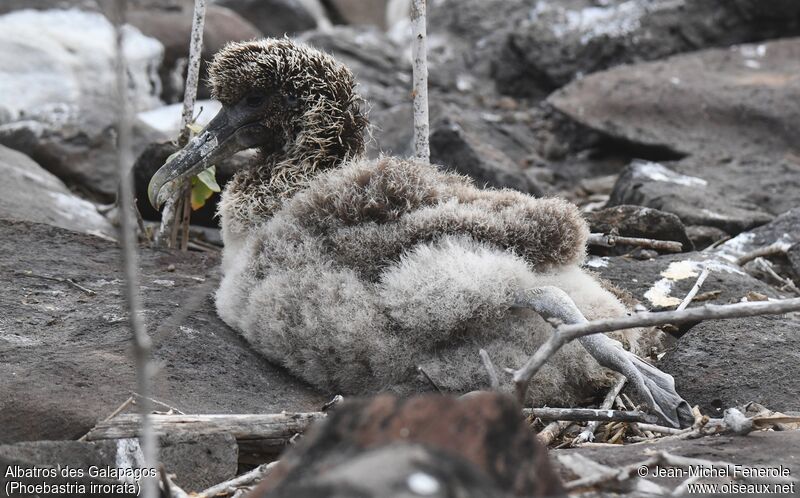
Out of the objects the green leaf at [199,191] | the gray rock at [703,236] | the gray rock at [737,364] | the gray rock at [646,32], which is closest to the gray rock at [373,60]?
the gray rock at [646,32]

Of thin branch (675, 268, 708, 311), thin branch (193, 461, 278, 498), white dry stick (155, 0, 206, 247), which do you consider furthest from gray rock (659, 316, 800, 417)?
white dry stick (155, 0, 206, 247)

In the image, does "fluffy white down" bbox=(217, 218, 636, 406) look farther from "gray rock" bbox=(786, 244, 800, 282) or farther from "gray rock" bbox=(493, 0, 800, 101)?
"gray rock" bbox=(493, 0, 800, 101)

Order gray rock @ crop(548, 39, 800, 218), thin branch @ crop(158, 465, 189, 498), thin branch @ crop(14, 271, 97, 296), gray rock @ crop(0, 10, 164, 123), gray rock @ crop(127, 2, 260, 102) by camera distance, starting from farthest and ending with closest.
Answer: gray rock @ crop(127, 2, 260, 102)
gray rock @ crop(0, 10, 164, 123)
gray rock @ crop(548, 39, 800, 218)
thin branch @ crop(14, 271, 97, 296)
thin branch @ crop(158, 465, 189, 498)

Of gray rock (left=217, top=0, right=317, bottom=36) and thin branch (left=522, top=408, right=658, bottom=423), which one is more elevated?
gray rock (left=217, top=0, right=317, bottom=36)

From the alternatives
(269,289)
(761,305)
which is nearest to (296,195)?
→ (269,289)

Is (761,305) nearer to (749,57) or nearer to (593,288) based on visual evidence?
(593,288)

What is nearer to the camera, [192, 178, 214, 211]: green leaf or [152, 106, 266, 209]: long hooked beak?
[152, 106, 266, 209]: long hooked beak
